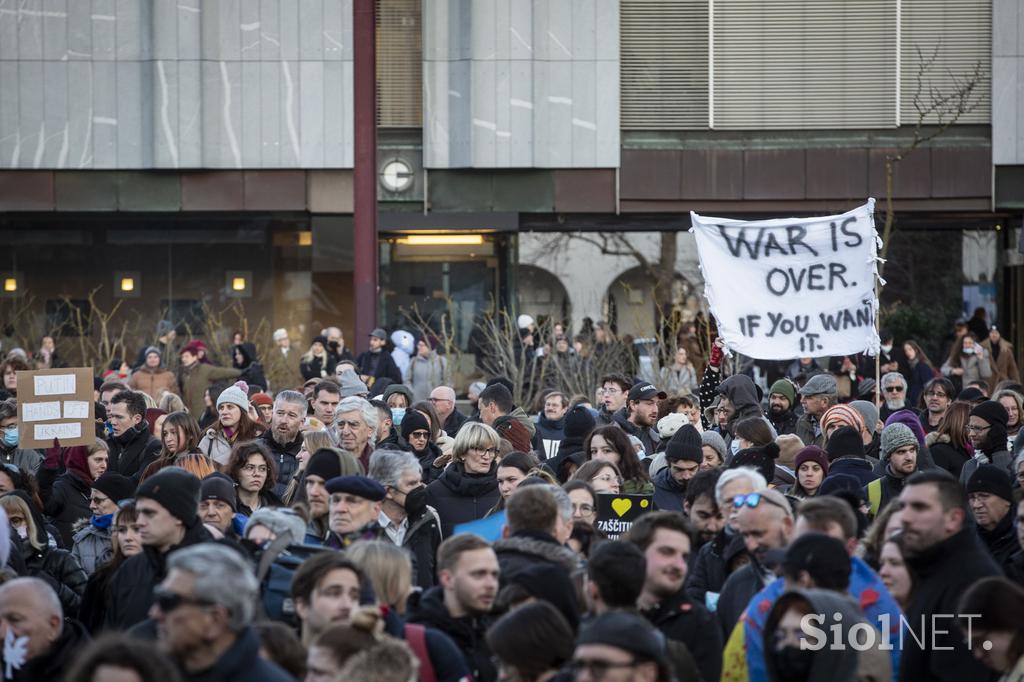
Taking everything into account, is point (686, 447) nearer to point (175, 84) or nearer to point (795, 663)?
point (795, 663)

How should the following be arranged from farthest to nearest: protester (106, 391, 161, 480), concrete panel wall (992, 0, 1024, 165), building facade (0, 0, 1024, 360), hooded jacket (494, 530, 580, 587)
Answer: concrete panel wall (992, 0, 1024, 165) → building facade (0, 0, 1024, 360) → protester (106, 391, 161, 480) → hooded jacket (494, 530, 580, 587)

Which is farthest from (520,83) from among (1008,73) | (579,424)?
(579,424)

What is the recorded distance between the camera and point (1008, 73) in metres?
27.4

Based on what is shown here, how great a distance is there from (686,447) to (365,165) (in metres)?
14.2

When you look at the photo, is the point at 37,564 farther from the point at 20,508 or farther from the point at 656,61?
the point at 656,61

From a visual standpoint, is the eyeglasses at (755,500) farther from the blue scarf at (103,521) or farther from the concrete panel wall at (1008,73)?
the concrete panel wall at (1008,73)

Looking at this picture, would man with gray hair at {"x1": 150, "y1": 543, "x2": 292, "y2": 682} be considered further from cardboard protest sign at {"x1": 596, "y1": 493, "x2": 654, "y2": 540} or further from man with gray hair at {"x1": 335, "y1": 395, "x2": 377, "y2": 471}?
man with gray hair at {"x1": 335, "y1": 395, "x2": 377, "y2": 471}

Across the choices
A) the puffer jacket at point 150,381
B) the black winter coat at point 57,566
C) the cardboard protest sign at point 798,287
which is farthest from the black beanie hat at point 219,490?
the puffer jacket at point 150,381

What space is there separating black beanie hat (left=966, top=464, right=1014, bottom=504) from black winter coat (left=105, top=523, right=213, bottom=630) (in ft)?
13.4

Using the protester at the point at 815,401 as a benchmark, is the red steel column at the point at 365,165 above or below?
above

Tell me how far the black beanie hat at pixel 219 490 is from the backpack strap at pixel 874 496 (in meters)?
4.03

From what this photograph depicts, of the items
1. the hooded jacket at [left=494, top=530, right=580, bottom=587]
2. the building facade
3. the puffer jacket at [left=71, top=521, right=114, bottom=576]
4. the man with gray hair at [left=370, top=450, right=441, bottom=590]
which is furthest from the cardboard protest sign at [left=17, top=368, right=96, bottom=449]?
the building facade

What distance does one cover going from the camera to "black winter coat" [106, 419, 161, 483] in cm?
1144

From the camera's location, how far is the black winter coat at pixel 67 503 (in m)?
10.5
